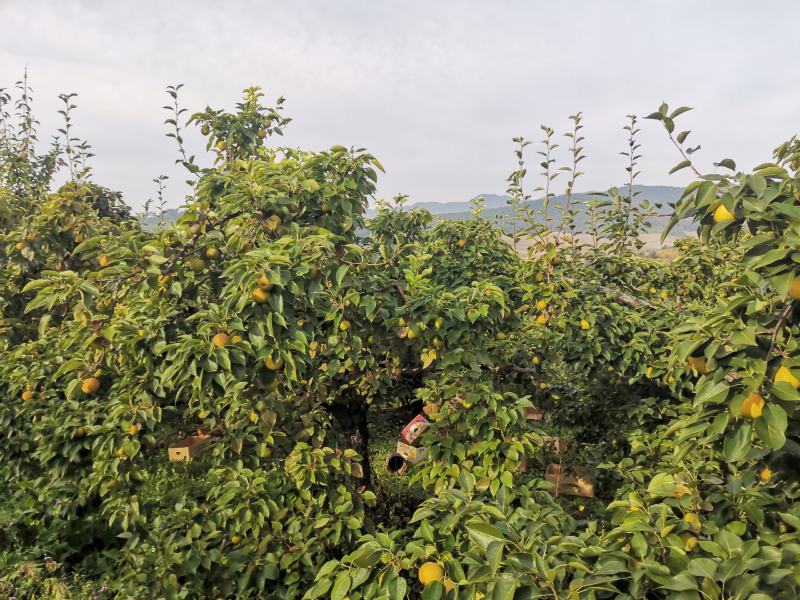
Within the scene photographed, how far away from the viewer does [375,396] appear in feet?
16.5

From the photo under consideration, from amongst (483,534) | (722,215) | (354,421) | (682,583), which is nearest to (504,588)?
(483,534)

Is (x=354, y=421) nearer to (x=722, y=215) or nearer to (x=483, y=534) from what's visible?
(x=483, y=534)

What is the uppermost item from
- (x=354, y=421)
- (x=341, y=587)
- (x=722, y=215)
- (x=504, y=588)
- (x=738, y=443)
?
(x=722, y=215)

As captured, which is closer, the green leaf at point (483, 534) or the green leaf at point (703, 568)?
the green leaf at point (703, 568)

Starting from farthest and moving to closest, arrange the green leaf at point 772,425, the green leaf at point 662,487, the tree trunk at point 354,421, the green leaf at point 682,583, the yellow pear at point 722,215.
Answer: the tree trunk at point 354,421 → the green leaf at point 662,487 → the yellow pear at point 722,215 → the green leaf at point 772,425 → the green leaf at point 682,583

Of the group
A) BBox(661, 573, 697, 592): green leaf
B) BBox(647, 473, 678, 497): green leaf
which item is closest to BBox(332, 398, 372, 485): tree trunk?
BBox(647, 473, 678, 497): green leaf

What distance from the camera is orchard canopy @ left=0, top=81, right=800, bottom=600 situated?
4.69ft

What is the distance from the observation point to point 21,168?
6.57 meters

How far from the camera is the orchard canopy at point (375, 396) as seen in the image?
1.43 metres

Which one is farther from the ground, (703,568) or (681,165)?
(681,165)

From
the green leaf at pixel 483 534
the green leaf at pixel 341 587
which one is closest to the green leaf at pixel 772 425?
the green leaf at pixel 483 534

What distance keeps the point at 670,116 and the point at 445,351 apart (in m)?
1.61

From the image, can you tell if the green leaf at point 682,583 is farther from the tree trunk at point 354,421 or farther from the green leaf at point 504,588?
the tree trunk at point 354,421

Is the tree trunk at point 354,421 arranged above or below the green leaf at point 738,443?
below
